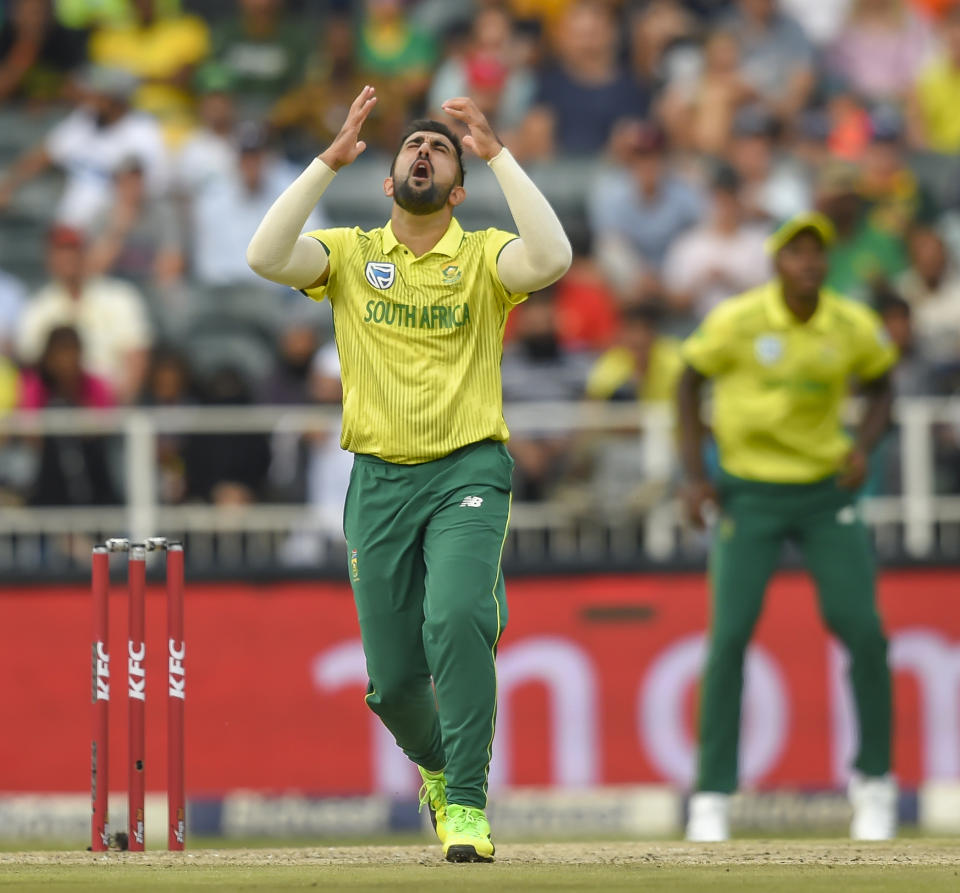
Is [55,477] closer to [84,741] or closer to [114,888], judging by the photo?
[84,741]

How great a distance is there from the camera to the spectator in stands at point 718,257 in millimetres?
13102

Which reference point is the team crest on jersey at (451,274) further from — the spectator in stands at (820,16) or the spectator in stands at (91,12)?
the spectator in stands at (820,16)

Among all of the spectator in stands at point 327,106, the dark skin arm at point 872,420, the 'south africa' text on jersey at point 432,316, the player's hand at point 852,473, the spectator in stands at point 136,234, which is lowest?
the player's hand at point 852,473

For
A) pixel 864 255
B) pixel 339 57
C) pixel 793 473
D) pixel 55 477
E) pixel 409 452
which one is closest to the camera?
pixel 409 452

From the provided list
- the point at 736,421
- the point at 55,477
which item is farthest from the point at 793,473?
the point at 55,477

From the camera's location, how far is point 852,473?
929 centimetres

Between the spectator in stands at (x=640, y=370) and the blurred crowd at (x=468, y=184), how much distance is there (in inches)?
0.6

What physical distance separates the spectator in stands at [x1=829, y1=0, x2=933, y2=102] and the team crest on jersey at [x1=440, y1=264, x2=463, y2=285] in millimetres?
9184

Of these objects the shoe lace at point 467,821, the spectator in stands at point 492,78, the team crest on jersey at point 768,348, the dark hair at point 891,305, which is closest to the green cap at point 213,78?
the spectator in stands at point 492,78

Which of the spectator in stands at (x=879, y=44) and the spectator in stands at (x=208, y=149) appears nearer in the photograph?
the spectator in stands at (x=208, y=149)

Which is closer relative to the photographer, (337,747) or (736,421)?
(736,421)

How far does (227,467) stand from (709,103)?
4.88 m

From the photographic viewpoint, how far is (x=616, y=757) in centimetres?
1159

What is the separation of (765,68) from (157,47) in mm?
4333
